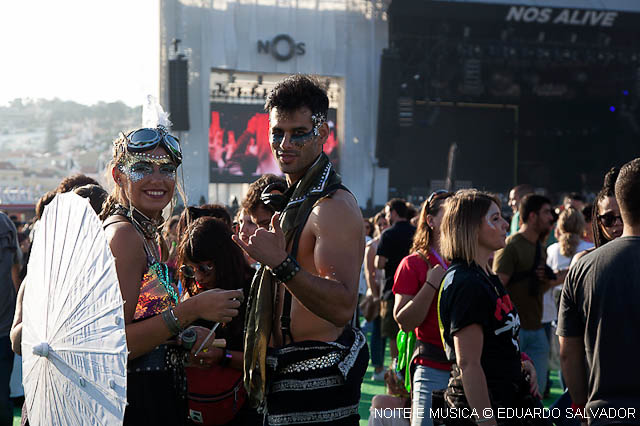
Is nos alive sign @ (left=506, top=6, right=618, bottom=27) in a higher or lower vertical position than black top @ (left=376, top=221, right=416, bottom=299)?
higher

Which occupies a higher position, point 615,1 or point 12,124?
point 615,1

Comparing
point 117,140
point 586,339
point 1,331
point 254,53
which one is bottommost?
point 1,331

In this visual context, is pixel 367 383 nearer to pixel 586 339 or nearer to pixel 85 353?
pixel 586 339

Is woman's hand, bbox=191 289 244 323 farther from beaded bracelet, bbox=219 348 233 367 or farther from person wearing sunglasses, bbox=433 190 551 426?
person wearing sunglasses, bbox=433 190 551 426

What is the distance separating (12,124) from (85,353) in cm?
1957

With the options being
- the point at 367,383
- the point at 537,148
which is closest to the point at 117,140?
the point at 367,383

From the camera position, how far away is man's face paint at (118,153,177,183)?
9.13ft

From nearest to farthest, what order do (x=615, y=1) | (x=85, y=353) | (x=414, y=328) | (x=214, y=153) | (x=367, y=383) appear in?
(x=85, y=353)
(x=414, y=328)
(x=367, y=383)
(x=214, y=153)
(x=615, y=1)

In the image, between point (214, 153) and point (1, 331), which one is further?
point (214, 153)

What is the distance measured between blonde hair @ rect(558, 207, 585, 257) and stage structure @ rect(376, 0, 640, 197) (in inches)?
693

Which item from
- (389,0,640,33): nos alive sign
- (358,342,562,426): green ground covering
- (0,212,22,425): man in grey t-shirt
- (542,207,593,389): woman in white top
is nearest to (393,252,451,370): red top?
(358,342,562,426): green ground covering

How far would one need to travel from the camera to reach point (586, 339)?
2.83 meters

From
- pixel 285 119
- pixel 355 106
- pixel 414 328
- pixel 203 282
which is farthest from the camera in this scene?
pixel 355 106

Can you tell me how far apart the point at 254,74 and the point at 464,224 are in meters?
22.4
